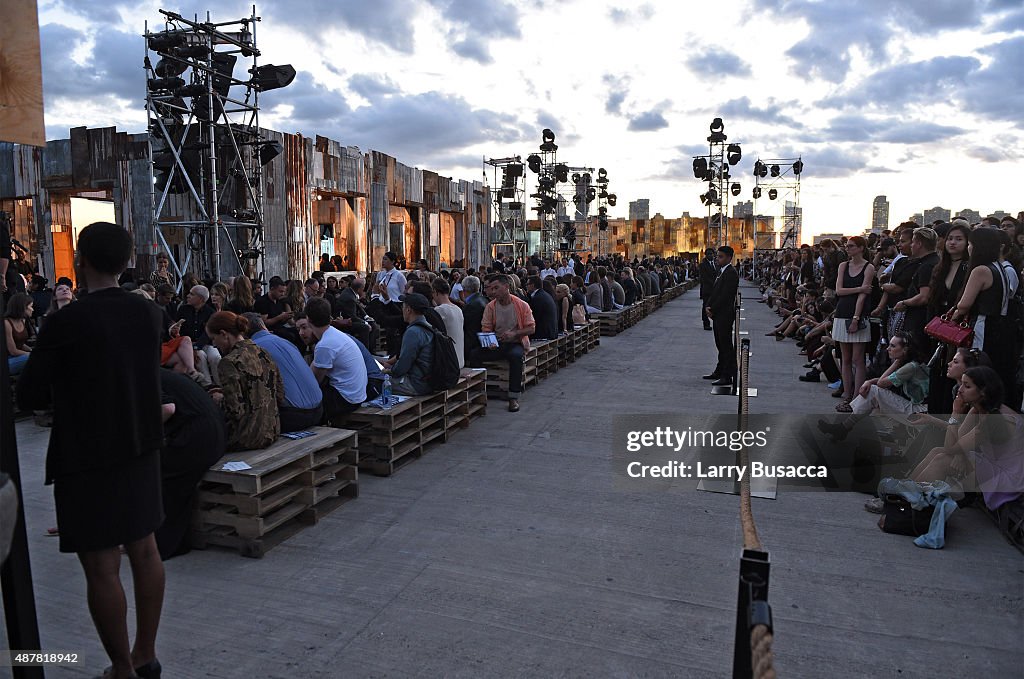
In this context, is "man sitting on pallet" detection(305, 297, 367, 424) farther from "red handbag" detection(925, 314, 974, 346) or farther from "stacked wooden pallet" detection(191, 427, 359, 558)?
"red handbag" detection(925, 314, 974, 346)

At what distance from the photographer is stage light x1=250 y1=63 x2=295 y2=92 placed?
14.4 meters

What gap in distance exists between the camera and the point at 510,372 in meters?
8.42

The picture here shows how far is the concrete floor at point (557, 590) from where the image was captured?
10.4 feet

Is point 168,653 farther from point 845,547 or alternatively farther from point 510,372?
point 510,372

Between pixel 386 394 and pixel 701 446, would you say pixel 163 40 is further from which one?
pixel 701 446

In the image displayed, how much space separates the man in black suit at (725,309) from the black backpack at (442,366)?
4.17 meters

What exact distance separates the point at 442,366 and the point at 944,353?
433 centimetres

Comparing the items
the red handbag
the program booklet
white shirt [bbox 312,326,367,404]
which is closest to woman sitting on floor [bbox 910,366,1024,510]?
the red handbag

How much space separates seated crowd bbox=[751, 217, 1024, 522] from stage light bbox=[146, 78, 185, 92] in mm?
12377

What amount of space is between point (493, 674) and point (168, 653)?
1.53 m

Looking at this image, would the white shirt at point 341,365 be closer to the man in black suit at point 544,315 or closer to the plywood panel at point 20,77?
the plywood panel at point 20,77

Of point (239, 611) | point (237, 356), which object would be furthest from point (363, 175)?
point (239, 611)

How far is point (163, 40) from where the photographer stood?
41.9 ft

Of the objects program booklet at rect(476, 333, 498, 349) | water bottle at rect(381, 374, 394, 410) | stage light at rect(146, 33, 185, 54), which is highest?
stage light at rect(146, 33, 185, 54)
